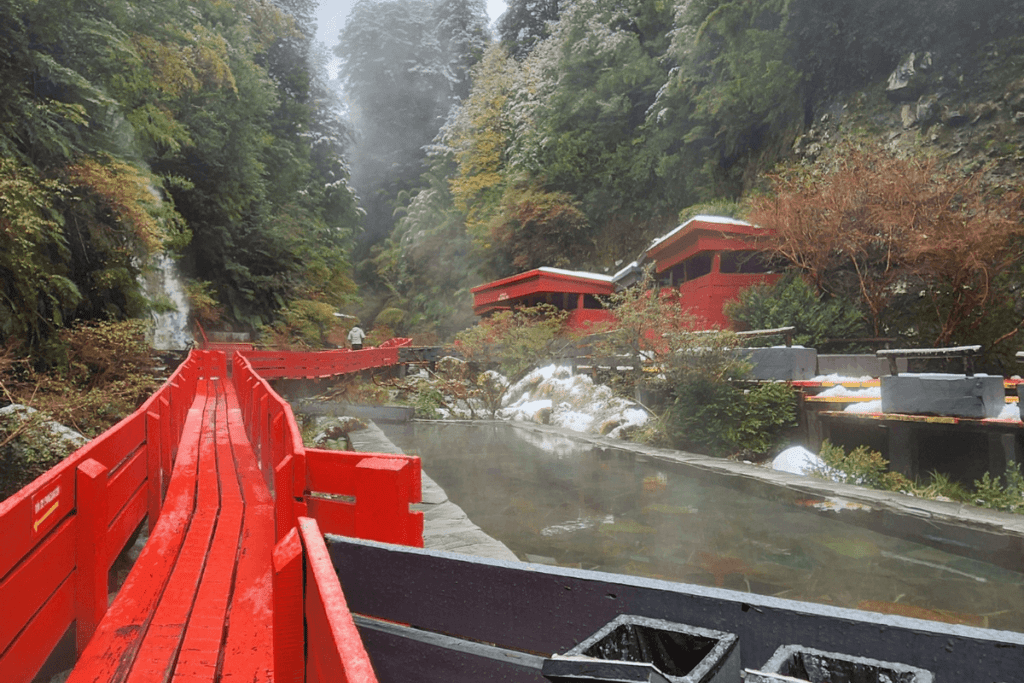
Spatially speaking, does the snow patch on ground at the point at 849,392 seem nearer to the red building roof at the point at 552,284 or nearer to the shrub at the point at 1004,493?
the shrub at the point at 1004,493

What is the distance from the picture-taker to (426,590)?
1922 millimetres

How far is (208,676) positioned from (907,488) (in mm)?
8758

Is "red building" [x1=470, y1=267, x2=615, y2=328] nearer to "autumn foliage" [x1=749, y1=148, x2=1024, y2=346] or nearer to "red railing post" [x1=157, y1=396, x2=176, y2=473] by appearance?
"autumn foliage" [x1=749, y1=148, x2=1024, y2=346]

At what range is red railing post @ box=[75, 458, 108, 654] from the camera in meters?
3.17

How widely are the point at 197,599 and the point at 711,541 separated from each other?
446 cm

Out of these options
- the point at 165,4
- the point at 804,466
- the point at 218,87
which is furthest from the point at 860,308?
the point at 218,87

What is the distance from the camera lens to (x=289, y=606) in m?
1.84

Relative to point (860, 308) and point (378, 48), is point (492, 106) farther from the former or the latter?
point (860, 308)

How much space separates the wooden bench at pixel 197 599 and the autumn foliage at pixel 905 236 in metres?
14.8

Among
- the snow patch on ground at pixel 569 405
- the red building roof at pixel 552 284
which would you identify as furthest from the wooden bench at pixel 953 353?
the red building roof at pixel 552 284

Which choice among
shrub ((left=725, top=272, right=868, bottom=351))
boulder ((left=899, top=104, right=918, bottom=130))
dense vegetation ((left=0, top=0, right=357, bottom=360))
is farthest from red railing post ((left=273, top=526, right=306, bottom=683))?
boulder ((left=899, top=104, right=918, bottom=130))

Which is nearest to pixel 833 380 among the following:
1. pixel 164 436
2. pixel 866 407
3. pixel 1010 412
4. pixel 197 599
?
pixel 866 407

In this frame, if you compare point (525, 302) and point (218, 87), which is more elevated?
point (218, 87)

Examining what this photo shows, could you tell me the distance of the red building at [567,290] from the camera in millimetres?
27484
